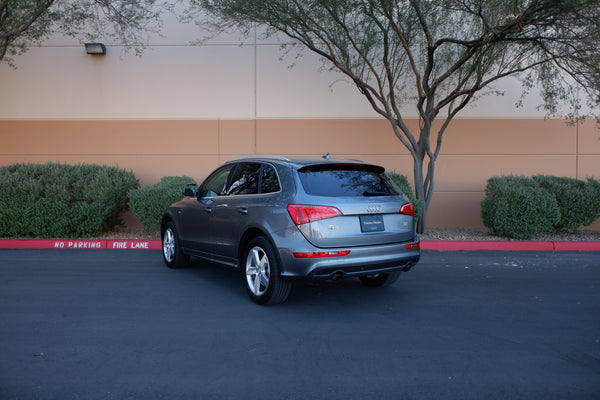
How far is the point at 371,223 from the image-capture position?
16.4 feet

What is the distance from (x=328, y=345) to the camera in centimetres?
404

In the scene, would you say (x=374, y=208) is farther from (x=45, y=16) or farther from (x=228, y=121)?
(x=45, y=16)

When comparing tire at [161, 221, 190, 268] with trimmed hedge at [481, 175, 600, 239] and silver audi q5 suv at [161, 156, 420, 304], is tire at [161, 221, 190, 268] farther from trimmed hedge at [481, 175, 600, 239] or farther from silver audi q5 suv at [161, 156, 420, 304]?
trimmed hedge at [481, 175, 600, 239]

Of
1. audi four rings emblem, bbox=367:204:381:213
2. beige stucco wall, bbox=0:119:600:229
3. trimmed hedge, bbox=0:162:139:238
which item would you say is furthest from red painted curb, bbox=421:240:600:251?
trimmed hedge, bbox=0:162:139:238

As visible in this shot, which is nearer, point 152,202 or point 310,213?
point 310,213

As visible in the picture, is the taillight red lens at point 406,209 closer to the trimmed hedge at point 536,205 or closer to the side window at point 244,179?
the side window at point 244,179

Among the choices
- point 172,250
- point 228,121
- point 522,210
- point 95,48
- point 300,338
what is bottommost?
point 300,338

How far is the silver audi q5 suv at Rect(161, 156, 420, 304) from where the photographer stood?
4773mm

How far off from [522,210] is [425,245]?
2256mm

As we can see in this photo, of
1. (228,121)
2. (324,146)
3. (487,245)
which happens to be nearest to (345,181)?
(487,245)

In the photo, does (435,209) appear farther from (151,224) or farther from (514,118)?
(151,224)

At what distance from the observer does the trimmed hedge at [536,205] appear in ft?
31.9

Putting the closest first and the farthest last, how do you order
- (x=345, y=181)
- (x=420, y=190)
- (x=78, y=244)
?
(x=345, y=181) < (x=78, y=244) < (x=420, y=190)

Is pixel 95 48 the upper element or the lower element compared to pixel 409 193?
upper
